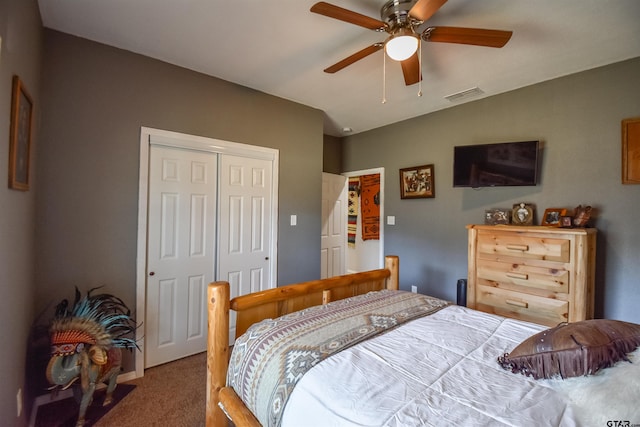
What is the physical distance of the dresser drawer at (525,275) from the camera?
6.98 feet

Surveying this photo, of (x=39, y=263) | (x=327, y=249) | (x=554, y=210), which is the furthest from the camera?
(x=327, y=249)

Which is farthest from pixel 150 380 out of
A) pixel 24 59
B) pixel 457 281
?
pixel 457 281

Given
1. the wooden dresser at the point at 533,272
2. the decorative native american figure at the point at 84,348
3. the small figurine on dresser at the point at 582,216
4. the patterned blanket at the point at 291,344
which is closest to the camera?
the patterned blanket at the point at 291,344

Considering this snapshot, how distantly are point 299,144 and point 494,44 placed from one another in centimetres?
212

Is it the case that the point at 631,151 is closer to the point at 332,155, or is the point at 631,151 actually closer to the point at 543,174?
the point at 543,174

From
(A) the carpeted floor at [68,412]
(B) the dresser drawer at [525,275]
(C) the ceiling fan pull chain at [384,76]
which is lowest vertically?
(A) the carpeted floor at [68,412]

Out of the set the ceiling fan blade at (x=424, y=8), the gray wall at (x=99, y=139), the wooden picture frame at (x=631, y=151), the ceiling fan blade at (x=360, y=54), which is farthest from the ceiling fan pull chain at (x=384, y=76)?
the wooden picture frame at (x=631, y=151)

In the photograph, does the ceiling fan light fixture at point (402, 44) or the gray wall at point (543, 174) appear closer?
the ceiling fan light fixture at point (402, 44)

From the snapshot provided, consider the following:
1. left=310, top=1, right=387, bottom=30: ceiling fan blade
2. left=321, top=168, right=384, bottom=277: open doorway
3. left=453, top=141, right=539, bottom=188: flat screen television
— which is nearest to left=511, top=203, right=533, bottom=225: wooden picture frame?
left=453, top=141, right=539, bottom=188: flat screen television

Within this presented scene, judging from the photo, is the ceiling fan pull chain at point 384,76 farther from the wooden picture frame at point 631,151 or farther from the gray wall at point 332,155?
the wooden picture frame at point 631,151

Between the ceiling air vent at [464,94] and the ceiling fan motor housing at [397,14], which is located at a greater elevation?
the ceiling air vent at [464,94]

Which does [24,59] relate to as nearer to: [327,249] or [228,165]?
[228,165]

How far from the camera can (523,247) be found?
2.29m

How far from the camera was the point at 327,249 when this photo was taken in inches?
167
